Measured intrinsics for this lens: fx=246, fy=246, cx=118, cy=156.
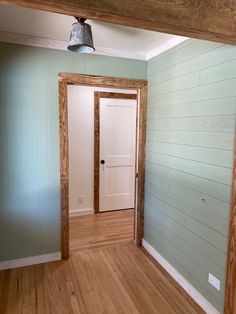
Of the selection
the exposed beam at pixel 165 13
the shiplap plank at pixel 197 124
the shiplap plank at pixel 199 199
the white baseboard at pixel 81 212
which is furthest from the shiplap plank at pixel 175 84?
the white baseboard at pixel 81 212

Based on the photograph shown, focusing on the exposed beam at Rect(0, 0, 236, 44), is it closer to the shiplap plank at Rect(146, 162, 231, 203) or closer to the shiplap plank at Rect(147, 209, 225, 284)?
the shiplap plank at Rect(146, 162, 231, 203)

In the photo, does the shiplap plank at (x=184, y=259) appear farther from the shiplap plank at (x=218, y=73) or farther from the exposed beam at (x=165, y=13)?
the exposed beam at (x=165, y=13)

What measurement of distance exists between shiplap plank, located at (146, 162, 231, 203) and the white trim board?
1204 millimetres

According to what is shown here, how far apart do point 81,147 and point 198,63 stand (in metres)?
2.34

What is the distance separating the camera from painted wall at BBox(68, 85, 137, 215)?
3.79 metres

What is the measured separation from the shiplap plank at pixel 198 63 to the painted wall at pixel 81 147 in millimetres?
1434

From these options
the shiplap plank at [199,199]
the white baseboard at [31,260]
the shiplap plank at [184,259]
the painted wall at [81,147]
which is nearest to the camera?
the shiplap plank at [199,199]

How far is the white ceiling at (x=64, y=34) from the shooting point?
1946 millimetres

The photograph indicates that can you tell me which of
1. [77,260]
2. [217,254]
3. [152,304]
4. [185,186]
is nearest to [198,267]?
[217,254]

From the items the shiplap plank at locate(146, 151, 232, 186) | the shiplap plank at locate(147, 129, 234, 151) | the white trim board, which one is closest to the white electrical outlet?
the shiplap plank at locate(146, 151, 232, 186)

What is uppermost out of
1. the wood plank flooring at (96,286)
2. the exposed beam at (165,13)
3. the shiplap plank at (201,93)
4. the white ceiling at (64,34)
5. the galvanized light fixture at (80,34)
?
the white ceiling at (64,34)

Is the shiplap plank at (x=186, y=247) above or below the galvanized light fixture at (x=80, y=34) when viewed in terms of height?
below

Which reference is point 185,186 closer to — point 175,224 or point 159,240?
point 175,224

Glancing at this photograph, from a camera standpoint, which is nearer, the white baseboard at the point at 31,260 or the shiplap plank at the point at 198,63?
the shiplap plank at the point at 198,63
